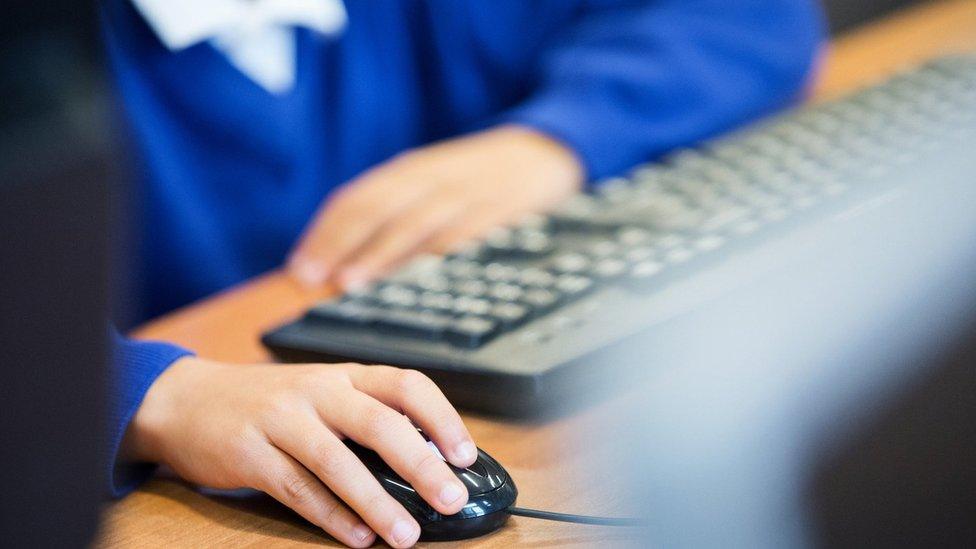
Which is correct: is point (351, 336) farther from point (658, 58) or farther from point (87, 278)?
point (658, 58)

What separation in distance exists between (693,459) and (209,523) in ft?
0.58

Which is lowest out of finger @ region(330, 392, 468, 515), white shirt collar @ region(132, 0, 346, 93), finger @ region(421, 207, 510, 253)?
finger @ region(421, 207, 510, 253)

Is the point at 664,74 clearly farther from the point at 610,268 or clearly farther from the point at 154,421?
the point at 154,421

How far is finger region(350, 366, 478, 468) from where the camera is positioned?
14.4 inches

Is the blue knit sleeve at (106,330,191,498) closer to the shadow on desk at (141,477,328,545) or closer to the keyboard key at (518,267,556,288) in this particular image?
the shadow on desk at (141,477,328,545)

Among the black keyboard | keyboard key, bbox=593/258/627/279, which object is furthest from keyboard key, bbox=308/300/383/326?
keyboard key, bbox=593/258/627/279

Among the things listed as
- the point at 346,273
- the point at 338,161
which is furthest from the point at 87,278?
the point at 338,161

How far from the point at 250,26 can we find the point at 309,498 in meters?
0.56

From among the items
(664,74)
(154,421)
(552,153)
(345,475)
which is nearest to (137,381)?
(154,421)

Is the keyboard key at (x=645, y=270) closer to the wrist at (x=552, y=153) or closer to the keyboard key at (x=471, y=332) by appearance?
the keyboard key at (x=471, y=332)

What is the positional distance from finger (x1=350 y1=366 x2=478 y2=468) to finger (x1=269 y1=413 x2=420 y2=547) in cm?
2

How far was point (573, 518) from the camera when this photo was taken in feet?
1.19

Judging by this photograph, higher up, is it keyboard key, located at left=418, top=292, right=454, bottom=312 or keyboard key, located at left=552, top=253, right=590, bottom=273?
→ keyboard key, located at left=418, top=292, right=454, bottom=312

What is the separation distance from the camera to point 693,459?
351 millimetres
